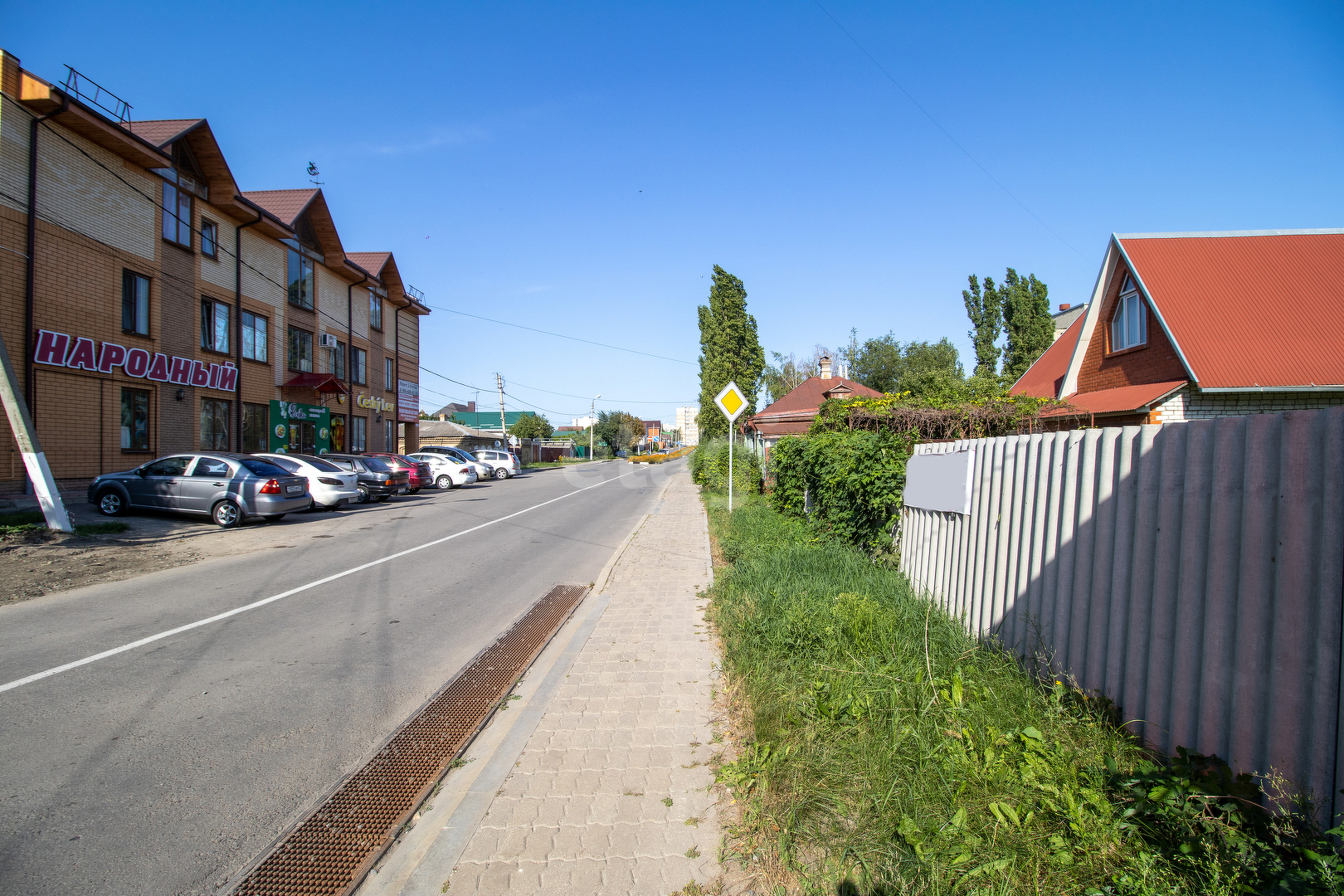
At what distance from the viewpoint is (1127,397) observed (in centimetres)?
1479

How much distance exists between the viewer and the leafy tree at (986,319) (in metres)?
42.2

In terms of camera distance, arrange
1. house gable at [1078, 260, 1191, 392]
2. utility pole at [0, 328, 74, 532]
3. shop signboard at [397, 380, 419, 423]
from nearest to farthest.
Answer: utility pole at [0, 328, 74, 532], house gable at [1078, 260, 1191, 392], shop signboard at [397, 380, 419, 423]

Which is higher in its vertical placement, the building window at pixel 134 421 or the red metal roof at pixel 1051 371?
the red metal roof at pixel 1051 371

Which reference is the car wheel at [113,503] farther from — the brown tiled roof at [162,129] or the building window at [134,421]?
the brown tiled roof at [162,129]

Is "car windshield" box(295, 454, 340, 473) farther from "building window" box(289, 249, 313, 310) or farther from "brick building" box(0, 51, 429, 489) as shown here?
"building window" box(289, 249, 313, 310)

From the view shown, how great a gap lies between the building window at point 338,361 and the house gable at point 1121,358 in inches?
1168

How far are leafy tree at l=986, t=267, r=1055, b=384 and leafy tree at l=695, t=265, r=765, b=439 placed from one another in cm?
1529

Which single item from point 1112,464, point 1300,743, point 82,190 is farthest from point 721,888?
point 82,190

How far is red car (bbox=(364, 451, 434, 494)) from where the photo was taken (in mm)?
22891

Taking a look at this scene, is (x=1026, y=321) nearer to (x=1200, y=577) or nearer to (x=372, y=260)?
(x=372, y=260)

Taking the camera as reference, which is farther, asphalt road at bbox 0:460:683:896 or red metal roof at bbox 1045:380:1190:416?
red metal roof at bbox 1045:380:1190:416

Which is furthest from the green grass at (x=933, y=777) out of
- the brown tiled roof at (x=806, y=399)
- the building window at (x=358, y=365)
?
the building window at (x=358, y=365)

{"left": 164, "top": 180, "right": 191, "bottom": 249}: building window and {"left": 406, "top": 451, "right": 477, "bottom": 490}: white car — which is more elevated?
{"left": 164, "top": 180, "right": 191, "bottom": 249}: building window

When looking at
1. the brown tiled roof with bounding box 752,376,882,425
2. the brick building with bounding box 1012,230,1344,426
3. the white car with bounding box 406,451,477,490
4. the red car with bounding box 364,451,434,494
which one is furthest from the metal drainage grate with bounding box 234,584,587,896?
the brown tiled roof with bounding box 752,376,882,425
